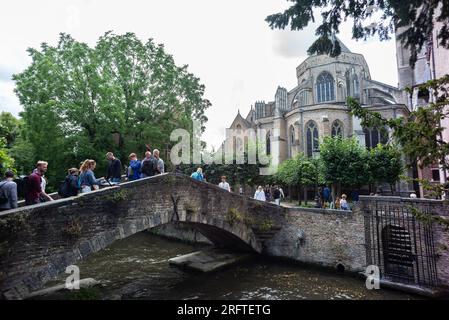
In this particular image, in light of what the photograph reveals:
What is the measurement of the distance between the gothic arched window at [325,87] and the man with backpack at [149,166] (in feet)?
103

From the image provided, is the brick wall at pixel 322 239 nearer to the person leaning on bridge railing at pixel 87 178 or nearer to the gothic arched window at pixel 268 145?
the person leaning on bridge railing at pixel 87 178

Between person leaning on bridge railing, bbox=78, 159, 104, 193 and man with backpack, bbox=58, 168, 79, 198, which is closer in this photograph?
man with backpack, bbox=58, 168, 79, 198

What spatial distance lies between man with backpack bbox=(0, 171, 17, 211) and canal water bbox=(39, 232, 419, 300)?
3416 millimetres

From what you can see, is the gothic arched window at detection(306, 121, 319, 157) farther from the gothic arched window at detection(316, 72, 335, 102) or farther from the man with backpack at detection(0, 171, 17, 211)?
the man with backpack at detection(0, 171, 17, 211)

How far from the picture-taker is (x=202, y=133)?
27.0 m

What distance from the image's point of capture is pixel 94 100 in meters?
17.6

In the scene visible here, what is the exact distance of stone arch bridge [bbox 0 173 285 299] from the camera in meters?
6.77

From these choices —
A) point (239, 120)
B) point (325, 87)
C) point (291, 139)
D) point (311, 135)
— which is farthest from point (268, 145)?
point (325, 87)

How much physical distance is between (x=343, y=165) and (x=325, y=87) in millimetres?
21626

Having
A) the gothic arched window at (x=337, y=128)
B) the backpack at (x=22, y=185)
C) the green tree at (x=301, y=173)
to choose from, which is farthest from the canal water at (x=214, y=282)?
the gothic arched window at (x=337, y=128)

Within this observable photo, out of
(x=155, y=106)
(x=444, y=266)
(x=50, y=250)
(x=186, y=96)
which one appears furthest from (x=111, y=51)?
(x=444, y=266)

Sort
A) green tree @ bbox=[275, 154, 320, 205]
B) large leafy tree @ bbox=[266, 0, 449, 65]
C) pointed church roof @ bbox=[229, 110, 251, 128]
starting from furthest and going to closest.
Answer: pointed church roof @ bbox=[229, 110, 251, 128] < green tree @ bbox=[275, 154, 320, 205] < large leafy tree @ bbox=[266, 0, 449, 65]

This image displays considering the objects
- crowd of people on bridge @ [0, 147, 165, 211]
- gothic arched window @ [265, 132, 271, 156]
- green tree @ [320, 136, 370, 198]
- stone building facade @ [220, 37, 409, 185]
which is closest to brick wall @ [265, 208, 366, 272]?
green tree @ [320, 136, 370, 198]
